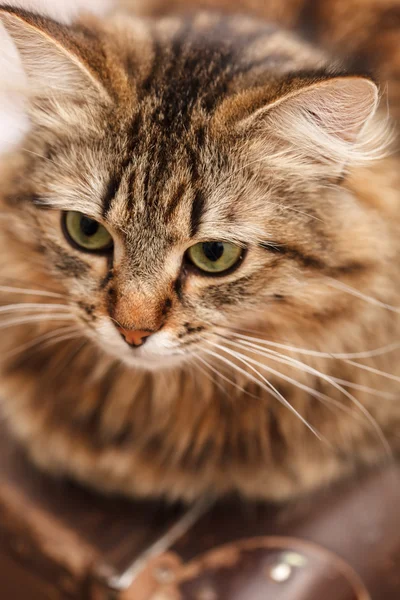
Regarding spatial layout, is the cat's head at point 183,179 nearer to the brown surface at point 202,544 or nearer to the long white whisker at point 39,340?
the long white whisker at point 39,340

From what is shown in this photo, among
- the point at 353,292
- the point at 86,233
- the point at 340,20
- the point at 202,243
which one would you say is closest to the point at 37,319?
the point at 86,233

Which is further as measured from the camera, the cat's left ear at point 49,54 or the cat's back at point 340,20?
the cat's back at point 340,20

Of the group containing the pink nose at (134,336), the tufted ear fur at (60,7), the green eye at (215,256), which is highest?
the tufted ear fur at (60,7)

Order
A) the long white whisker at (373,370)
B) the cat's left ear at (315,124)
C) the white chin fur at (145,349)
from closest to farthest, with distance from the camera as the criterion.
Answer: the cat's left ear at (315,124) < the white chin fur at (145,349) < the long white whisker at (373,370)

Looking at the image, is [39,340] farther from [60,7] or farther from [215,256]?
[60,7]

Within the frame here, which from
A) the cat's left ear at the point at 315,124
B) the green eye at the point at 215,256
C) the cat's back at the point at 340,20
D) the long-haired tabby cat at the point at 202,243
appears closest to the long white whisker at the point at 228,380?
the long-haired tabby cat at the point at 202,243

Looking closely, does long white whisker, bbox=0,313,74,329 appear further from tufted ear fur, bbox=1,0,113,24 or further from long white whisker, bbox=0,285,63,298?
tufted ear fur, bbox=1,0,113,24
